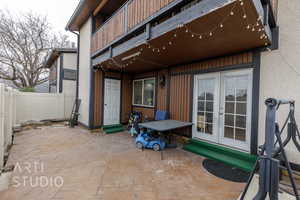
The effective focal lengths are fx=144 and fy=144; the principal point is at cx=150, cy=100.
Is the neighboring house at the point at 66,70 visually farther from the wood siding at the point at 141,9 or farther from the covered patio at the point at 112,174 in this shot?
the wood siding at the point at 141,9

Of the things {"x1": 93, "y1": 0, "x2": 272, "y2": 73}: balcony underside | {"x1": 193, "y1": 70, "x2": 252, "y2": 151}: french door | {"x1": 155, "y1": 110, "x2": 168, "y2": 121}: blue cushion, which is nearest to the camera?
{"x1": 93, "y1": 0, "x2": 272, "y2": 73}: balcony underside

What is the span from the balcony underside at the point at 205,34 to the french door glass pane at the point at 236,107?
746mm

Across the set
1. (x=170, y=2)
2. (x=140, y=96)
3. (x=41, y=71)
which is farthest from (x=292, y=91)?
(x=41, y=71)

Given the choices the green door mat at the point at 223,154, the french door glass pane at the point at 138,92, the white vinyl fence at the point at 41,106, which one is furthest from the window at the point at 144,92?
the white vinyl fence at the point at 41,106

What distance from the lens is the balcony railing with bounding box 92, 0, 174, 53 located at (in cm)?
321

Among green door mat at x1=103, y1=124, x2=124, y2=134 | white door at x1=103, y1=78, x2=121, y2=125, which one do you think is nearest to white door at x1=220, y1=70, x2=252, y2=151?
green door mat at x1=103, y1=124, x2=124, y2=134

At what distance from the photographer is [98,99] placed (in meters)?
5.99

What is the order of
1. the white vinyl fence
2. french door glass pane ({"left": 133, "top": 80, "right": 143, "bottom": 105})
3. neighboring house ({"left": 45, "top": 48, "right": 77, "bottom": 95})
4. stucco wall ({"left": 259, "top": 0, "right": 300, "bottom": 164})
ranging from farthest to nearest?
neighboring house ({"left": 45, "top": 48, "right": 77, "bottom": 95}) < the white vinyl fence < french door glass pane ({"left": 133, "top": 80, "right": 143, "bottom": 105}) < stucco wall ({"left": 259, "top": 0, "right": 300, "bottom": 164})

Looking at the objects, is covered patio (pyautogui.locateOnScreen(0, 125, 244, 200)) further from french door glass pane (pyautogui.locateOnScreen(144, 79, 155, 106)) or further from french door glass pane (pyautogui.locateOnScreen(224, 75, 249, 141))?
french door glass pane (pyautogui.locateOnScreen(144, 79, 155, 106))

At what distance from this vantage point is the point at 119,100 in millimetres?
6695

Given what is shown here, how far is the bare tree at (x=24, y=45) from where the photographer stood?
10.4 metres

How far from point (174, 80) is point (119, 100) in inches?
114

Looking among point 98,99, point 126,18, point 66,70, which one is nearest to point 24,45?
point 66,70

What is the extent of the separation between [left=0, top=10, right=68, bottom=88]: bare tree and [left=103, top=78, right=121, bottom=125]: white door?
9707mm
